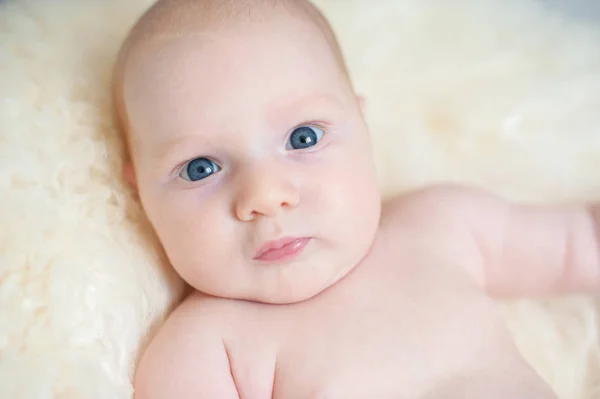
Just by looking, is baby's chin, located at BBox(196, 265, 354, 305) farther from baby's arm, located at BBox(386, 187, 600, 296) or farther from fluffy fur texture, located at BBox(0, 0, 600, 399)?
baby's arm, located at BBox(386, 187, 600, 296)

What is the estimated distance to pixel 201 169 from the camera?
38.2 inches

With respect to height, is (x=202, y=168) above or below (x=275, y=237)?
above

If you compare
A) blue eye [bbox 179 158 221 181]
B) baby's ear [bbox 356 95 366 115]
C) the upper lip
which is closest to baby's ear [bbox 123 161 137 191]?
blue eye [bbox 179 158 221 181]

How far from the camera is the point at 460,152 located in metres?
1.28

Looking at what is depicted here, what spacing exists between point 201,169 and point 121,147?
184mm

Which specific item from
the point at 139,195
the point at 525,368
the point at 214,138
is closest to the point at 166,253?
the point at 139,195

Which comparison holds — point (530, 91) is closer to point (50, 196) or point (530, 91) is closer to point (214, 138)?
point (214, 138)

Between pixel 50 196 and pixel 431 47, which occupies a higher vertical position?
pixel 431 47

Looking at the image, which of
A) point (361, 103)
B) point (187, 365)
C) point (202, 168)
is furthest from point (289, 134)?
point (187, 365)

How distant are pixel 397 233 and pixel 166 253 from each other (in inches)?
13.5

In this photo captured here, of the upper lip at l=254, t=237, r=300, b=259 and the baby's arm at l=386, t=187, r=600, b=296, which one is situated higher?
the upper lip at l=254, t=237, r=300, b=259

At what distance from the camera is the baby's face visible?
0.94 m

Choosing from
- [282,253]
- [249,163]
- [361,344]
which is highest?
[249,163]

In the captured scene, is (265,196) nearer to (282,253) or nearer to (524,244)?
(282,253)
